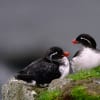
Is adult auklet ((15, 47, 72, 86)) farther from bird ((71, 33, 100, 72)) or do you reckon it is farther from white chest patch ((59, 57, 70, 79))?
bird ((71, 33, 100, 72))

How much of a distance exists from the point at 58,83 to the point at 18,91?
90cm

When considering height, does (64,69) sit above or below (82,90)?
above

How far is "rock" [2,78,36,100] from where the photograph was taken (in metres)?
16.7

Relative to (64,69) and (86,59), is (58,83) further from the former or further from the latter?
(86,59)

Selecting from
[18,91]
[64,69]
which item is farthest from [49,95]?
[64,69]

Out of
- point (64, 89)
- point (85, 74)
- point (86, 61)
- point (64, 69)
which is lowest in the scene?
point (64, 89)

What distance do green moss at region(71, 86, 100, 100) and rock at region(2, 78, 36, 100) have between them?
1296mm

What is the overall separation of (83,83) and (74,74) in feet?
4.09

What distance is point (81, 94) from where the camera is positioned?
15.4 meters

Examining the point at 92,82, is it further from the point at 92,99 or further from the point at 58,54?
the point at 58,54

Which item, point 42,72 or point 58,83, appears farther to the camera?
point 42,72

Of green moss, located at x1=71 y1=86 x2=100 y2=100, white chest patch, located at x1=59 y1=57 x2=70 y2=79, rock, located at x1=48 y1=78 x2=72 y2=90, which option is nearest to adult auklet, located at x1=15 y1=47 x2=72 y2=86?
white chest patch, located at x1=59 y1=57 x2=70 y2=79

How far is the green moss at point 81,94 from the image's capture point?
15258 mm

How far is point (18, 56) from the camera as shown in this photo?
31078mm
